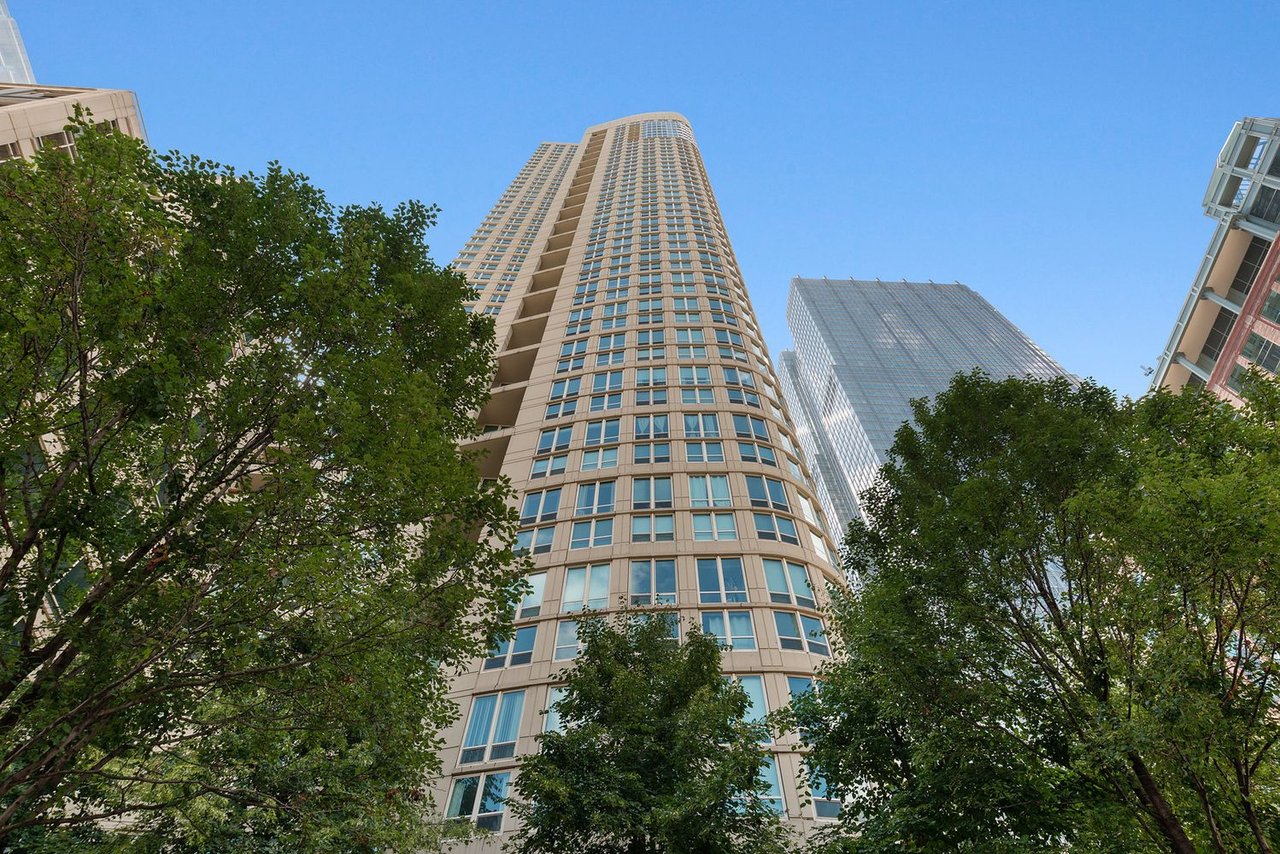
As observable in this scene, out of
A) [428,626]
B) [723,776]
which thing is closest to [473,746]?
[723,776]

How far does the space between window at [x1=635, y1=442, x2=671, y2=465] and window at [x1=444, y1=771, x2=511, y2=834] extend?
14.6 meters

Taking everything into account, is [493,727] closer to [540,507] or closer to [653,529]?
[653,529]

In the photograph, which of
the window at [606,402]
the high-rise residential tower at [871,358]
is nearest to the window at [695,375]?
the window at [606,402]

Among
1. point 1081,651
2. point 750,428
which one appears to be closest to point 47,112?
point 750,428

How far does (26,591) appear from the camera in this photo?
6941mm

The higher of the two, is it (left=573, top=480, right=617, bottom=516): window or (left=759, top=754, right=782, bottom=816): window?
(left=573, top=480, right=617, bottom=516): window

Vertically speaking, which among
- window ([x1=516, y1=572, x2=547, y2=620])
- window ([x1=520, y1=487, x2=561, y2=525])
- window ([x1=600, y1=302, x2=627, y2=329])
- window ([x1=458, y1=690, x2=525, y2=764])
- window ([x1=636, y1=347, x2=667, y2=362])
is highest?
window ([x1=600, y1=302, x2=627, y2=329])

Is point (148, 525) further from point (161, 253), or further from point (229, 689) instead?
point (161, 253)

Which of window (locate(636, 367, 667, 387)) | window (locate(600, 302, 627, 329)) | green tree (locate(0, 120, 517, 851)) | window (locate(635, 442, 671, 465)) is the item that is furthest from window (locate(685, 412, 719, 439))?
green tree (locate(0, 120, 517, 851))

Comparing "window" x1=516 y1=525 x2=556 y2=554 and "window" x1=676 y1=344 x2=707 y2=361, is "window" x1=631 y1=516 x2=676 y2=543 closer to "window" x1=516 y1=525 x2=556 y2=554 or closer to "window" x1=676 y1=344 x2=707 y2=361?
"window" x1=516 y1=525 x2=556 y2=554

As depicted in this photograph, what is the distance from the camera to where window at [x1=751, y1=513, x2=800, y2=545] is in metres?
26.5

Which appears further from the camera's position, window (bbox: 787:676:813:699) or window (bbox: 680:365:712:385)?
window (bbox: 680:365:712:385)

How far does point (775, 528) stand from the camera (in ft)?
88.0

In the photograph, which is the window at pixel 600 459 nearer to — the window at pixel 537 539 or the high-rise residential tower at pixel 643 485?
the high-rise residential tower at pixel 643 485
